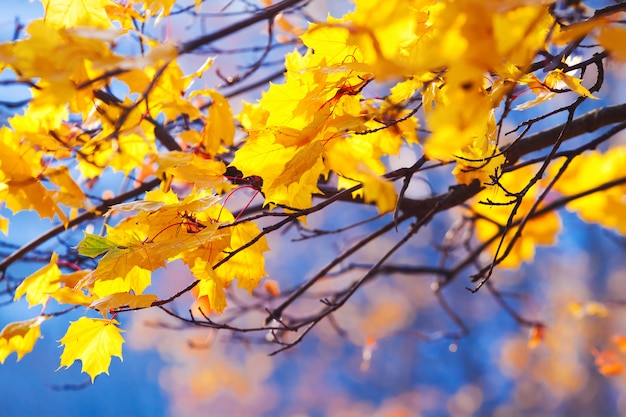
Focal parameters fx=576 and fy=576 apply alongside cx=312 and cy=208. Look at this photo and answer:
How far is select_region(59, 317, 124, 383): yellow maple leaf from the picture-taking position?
89cm

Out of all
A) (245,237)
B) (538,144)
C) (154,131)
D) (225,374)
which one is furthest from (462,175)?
(225,374)

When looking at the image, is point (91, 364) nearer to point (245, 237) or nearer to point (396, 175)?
point (245, 237)

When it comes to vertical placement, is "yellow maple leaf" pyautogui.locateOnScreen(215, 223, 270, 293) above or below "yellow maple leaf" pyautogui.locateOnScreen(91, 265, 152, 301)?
below

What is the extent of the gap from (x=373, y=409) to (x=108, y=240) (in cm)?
897

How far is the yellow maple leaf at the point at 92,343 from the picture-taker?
893mm

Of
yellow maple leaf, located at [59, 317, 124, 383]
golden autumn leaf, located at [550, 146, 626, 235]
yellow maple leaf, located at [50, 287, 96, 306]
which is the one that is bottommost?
golden autumn leaf, located at [550, 146, 626, 235]

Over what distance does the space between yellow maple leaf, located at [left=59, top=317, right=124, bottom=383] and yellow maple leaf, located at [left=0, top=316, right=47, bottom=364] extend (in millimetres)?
146

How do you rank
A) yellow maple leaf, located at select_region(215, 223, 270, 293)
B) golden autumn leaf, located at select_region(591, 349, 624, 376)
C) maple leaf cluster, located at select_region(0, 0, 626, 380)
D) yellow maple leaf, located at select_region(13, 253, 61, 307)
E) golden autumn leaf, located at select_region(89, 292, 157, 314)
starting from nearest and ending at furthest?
maple leaf cluster, located at select_region(0, 0, 626, 380), golden autumn leaf, located at select_region(89, 292, 157, 314), yellow maple leaf, located at select_region(215, 223, 270, 293), yellow maple leaf, located at select_region(13, 253, 61, 307), golden autumn leaf, located at select_region(591, 349, 624, 376)

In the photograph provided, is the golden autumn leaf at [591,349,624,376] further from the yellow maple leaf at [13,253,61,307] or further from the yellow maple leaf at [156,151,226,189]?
the yellow maple leaf at [13,253,61,307]

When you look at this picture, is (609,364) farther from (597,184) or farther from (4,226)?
(4,226)

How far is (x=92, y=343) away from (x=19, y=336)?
27 cm

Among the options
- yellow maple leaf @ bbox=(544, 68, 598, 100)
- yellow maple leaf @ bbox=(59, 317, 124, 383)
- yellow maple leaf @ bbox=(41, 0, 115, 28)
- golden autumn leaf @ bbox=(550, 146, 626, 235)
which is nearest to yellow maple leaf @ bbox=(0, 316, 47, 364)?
yellow maple leaf @ bbox=(59, 317, 124, 383)

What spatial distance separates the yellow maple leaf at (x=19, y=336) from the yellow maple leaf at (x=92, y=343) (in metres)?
0.15

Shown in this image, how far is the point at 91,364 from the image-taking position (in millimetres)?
937
